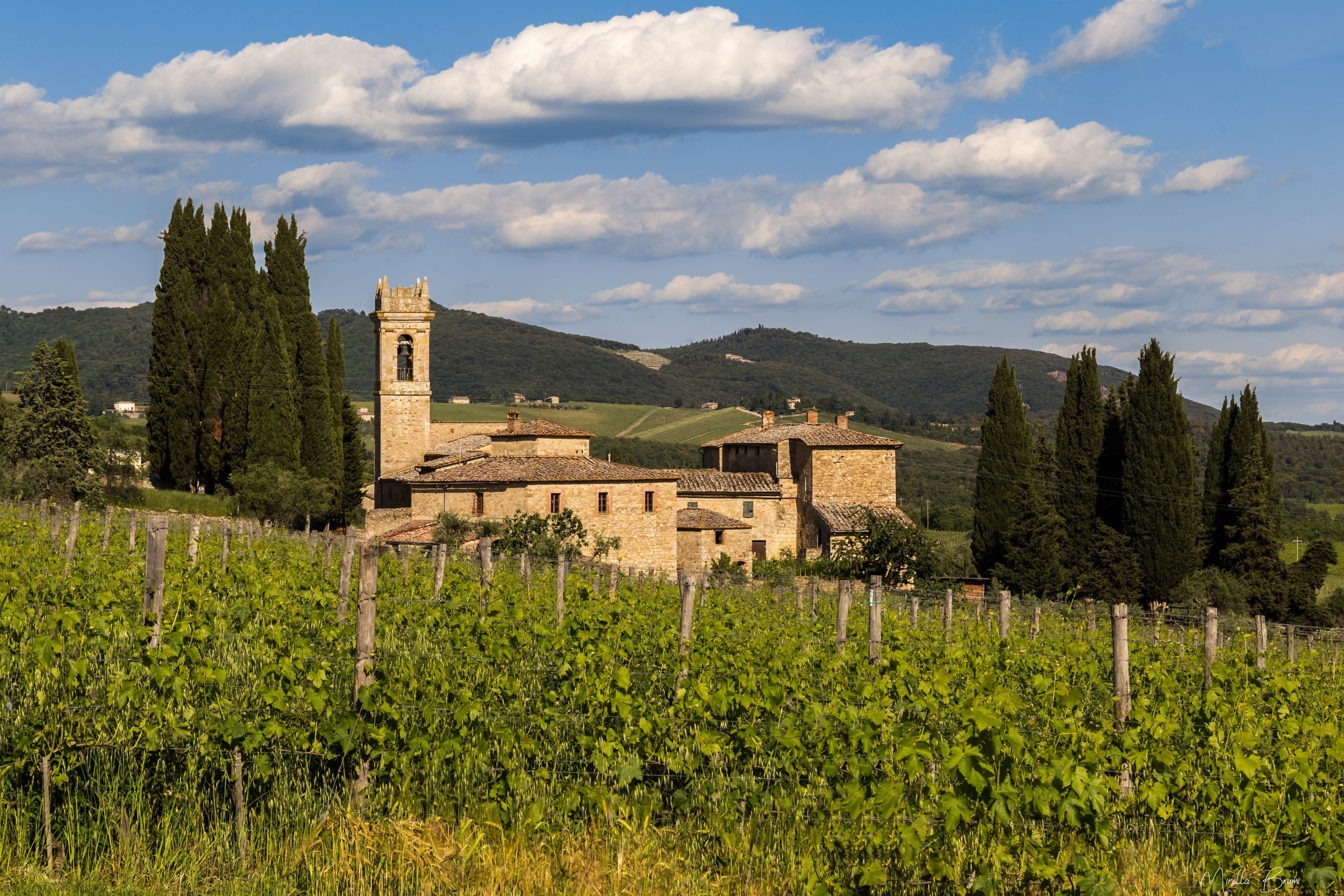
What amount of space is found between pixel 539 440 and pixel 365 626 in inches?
1404

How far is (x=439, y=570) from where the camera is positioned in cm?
1083

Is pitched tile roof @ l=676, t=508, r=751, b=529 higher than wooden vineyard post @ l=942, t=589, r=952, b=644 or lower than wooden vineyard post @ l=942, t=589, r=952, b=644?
lower

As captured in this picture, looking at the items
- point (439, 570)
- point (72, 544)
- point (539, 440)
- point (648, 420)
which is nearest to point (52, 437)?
point (539, 440)

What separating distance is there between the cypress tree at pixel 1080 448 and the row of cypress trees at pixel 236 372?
2588 cm

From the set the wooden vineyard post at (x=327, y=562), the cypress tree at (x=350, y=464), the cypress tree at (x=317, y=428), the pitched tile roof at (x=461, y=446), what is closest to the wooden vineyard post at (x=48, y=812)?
the wooden vineyard post at (x=327, y=562)

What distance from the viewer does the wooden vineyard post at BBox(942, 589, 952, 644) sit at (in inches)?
427

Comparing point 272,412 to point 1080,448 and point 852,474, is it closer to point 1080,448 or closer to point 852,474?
point 852,474

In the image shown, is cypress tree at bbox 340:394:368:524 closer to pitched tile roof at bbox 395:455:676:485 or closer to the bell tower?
the bell tower

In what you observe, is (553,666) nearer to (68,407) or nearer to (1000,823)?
(1000,823)

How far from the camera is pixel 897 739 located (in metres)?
6.13

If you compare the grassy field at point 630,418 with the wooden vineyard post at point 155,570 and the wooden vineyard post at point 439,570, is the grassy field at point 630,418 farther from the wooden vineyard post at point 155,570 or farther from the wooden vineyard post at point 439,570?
the wooden vineyard post at point 155,570

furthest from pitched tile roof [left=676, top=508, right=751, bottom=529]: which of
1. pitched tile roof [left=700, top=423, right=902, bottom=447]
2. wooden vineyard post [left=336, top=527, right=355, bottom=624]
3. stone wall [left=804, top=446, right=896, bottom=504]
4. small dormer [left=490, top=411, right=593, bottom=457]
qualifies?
wooden vineyard post [left=336, top=527, right=355, bottom=624]

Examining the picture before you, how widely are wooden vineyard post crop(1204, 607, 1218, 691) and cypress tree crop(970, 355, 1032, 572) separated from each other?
97.1 ft

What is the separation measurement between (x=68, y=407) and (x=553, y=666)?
31657mm
